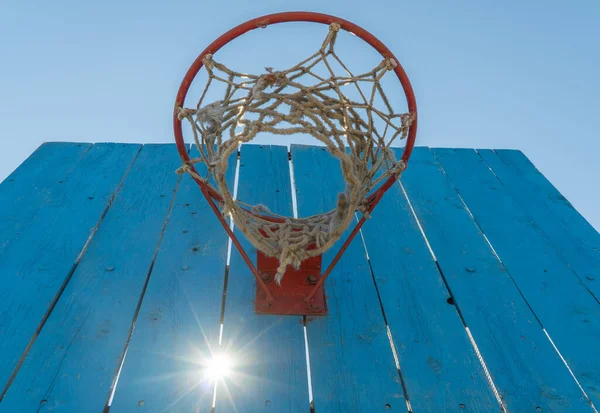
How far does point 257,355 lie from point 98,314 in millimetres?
727

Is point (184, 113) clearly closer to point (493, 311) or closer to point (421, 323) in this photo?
point (421, 323)

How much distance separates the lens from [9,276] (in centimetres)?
283

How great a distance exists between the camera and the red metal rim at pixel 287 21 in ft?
7.98

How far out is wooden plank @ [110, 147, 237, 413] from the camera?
7.62 ft

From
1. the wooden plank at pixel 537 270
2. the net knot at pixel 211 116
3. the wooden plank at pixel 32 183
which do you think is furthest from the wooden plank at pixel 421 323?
the wooden plank at pixel 32 183

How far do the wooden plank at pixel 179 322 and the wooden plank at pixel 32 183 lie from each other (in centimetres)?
77

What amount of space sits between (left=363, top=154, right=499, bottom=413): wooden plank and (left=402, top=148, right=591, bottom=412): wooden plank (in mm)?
70

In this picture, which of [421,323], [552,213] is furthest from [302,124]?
[552,213]

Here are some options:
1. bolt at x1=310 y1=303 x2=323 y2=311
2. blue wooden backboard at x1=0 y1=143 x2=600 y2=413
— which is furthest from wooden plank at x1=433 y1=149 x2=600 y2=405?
bolt at x1=310 y1=303 x2=323 y2=311

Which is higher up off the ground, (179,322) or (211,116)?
(211,116)

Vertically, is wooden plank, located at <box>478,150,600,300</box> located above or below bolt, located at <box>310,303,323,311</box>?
below

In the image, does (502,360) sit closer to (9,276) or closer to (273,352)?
(273,352)

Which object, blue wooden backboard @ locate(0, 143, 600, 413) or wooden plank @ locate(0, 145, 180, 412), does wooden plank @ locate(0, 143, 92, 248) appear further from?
wooden plank @ locate(0, 145, 180, 412)

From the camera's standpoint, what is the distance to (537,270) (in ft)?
10.2
